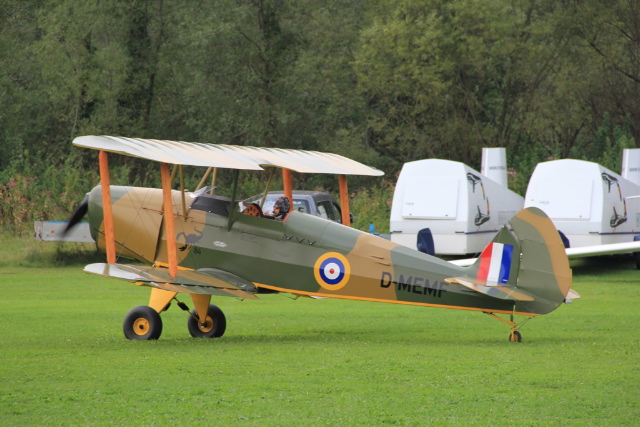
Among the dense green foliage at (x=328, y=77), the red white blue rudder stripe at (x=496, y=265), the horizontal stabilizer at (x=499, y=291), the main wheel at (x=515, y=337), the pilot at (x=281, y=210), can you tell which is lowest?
the main wheel at (x=515, y=337)

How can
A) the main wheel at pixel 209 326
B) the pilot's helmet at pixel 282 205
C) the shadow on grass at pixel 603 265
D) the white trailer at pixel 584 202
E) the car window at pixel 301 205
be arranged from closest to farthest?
1. the pilot's helmet at pixel 282 205
2. the main wheel at pixel 209 326
3. the car window at pixel 301 205
4. the white trailer at pixel 584 202
5. the shadow on grass at pixel 603 265

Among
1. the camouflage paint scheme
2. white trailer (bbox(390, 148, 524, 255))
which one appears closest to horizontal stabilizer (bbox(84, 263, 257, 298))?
the camouflage paint scheme

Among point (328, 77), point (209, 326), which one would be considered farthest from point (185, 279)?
point (328, 77)

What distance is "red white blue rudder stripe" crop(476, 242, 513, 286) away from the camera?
11141 millimetres

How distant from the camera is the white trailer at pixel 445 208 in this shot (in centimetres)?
2422

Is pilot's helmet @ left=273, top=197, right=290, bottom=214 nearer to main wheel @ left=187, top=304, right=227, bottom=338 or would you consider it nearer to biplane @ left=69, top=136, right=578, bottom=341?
biplane @ left=69, top=136, right=578, bottom=341

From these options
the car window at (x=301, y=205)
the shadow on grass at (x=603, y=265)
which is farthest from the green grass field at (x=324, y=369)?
the shadow on grass at (x=603, y=265)

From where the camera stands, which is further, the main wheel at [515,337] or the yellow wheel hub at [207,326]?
the yellow wheel hub at [207,326]

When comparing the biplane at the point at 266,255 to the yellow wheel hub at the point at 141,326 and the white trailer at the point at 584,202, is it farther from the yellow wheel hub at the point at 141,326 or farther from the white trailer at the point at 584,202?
the white trailer at the point at 584,202

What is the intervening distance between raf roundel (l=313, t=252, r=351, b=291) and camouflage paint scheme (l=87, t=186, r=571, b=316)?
0.01m

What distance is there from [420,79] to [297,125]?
6.14m

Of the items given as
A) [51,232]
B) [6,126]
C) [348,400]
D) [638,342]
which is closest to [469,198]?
[51,232]

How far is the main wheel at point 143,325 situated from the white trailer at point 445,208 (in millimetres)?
13319

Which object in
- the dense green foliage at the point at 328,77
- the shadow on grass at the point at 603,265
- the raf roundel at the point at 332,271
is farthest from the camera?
the dense green foliage at the point at 328,77
